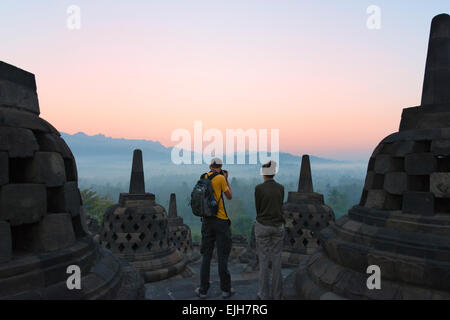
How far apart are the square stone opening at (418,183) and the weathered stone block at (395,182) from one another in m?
0.06

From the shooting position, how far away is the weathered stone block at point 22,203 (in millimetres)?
2752

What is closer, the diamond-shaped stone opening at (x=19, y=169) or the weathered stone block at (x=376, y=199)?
the diamond-shaped stone opening at (x=19, y=169)

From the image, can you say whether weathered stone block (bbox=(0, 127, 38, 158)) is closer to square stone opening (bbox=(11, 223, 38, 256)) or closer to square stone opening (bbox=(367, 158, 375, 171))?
square stone opening (bbox=(11, 223, 38, 256))

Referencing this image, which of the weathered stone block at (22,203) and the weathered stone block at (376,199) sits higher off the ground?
the weathered stone block at (22,203)

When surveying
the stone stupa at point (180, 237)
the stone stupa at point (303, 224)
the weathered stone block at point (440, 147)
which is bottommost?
the stone stupa at point (180, 237)

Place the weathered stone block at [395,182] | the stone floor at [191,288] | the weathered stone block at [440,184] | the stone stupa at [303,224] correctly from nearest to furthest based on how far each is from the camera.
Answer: the weathered stone block at [440,184], the weathered stone block at [395,182], the stone floor at [191,288], the stone stupa at [303,224]

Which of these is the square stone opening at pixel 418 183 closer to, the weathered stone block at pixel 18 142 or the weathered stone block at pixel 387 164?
the weathered stone block at pixel 387 164

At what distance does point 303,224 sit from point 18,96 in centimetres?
740

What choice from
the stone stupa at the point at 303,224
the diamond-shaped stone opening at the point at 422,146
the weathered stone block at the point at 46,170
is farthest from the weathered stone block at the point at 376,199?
the stone stupa at the point at 303,224

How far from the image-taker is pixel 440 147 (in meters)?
3.71

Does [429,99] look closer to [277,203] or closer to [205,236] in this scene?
[277,203]

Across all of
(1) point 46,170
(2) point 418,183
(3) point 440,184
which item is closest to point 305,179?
(2) point 418,183

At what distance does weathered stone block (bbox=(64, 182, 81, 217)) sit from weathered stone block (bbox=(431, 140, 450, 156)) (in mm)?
4447

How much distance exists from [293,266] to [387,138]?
5.07m
